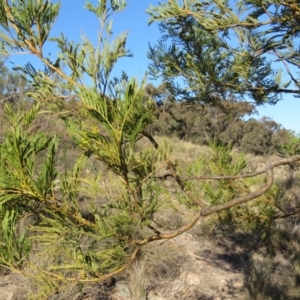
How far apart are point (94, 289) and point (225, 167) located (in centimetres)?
200

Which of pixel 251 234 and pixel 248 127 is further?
pixel 248 127

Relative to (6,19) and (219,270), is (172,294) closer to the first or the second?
(219,270)

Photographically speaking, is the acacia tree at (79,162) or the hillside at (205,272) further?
the hillside at (205,272)

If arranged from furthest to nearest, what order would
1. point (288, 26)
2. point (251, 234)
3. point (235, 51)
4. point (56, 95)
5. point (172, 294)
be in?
point (251, 234)
point (172, 294)
point (235, 51)
point (288, 26)
point (56, 95)

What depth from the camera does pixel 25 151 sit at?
1.10 meters

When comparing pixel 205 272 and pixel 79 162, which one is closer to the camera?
pixel 79 162

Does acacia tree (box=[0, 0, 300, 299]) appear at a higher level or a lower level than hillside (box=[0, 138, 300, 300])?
higher

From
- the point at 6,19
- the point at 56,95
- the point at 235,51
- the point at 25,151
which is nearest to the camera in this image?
the point at 25,151

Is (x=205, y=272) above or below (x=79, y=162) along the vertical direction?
below

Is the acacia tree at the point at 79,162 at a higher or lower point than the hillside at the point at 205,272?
higher

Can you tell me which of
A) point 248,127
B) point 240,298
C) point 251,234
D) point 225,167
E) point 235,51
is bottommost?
point 240,298

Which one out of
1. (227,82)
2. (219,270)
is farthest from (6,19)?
(219,270)

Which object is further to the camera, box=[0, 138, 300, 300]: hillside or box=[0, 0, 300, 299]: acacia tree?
box=[0, 138, 300, 300]: hillside

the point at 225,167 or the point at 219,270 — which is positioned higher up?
the point at 225,167
